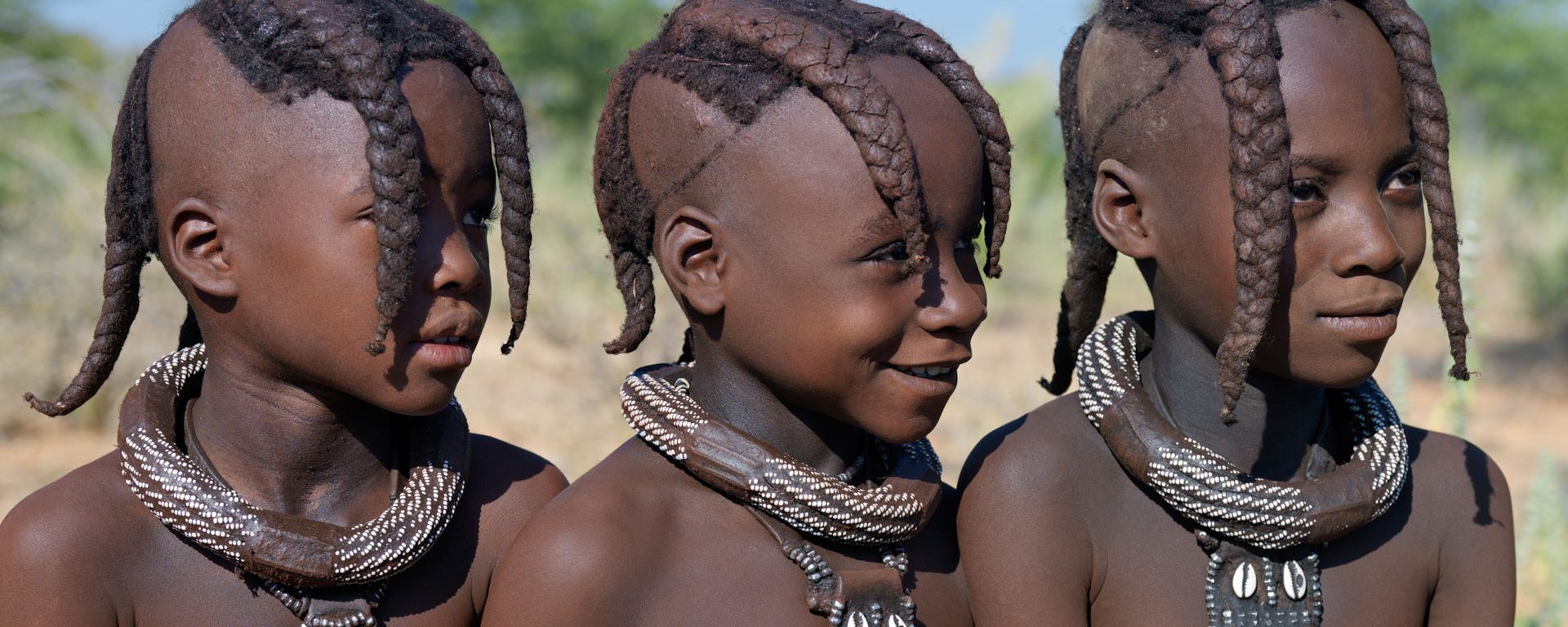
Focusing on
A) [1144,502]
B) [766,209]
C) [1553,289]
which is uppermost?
[1553,289]

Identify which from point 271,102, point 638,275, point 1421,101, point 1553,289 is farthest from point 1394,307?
point 1553,289

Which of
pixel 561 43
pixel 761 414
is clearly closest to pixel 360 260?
pixel 761 414

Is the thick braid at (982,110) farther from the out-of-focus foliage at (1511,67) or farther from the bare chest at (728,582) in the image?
the out-of-focus foliage at (1511,67)

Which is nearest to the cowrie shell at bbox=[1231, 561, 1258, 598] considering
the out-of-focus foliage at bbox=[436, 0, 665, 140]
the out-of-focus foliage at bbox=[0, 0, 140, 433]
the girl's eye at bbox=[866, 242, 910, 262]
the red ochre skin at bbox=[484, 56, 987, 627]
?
the red ochre skin at bbox=[484, 56, 987, 627]

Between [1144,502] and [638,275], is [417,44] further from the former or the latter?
[1144,502]

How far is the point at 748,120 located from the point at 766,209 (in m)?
0.14

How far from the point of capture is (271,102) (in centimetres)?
211

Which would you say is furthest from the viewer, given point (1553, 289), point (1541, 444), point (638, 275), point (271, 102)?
point (1553, 289)

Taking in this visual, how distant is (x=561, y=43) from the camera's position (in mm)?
16375

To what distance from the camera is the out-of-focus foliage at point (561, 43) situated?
52.9 ft

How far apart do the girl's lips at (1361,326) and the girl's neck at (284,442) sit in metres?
1.58

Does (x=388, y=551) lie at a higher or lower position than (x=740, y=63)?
lower

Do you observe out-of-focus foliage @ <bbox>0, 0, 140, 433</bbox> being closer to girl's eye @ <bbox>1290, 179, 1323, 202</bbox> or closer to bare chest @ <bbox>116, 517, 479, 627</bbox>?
bare chest @ <bbox>116, 517, 479, 627</bbox>

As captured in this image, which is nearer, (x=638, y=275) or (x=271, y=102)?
(x=271, y=102)
